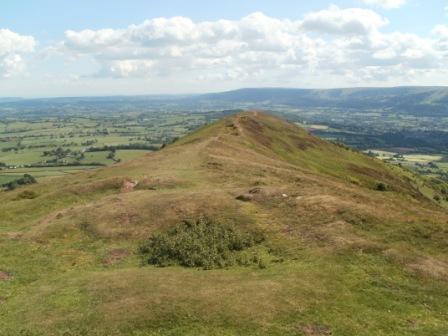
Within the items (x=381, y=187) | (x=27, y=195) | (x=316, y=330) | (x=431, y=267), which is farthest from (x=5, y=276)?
(x=381, y=187)

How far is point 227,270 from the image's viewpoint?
137 feet

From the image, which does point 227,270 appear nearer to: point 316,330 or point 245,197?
point 316,330

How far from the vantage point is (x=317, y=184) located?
239 ft

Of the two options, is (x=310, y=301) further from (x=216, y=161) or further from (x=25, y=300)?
(x=216, y=161)

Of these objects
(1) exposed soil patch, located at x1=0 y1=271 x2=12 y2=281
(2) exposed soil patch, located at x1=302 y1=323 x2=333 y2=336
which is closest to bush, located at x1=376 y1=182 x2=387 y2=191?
(2) exposed soil patch, located at x1=302 y1=323 x2=333 y2=336

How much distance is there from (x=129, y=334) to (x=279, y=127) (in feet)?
486

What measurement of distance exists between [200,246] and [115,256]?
30.4 feet

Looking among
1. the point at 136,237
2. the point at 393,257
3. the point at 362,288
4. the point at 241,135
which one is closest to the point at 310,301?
the point at 362,288

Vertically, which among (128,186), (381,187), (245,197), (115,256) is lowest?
(381,187)

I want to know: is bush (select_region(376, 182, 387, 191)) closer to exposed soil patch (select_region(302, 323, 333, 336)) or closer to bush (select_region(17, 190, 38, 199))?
bush (select_region(17, 190, 38, 199))

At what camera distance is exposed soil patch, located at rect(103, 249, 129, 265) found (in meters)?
46.3

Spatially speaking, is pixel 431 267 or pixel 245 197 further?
pixel 245 197

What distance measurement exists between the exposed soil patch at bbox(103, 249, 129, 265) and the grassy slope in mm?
233

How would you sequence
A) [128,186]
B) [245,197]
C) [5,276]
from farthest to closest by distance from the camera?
[128,186] → [245,197] → [5,276]
